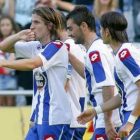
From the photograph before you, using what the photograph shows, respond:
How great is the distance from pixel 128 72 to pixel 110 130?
83 cm

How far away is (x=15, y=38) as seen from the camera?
8.63 m

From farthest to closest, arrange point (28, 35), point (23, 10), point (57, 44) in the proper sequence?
point (23, 10)
point (28, 35)
point (57, 44)

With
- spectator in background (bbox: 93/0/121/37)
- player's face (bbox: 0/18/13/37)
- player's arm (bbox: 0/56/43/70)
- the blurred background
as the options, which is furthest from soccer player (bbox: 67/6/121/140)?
player's face (bbox: 0/18/13/37)

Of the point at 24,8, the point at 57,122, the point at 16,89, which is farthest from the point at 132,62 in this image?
the point at 24,8

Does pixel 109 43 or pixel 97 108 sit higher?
pixel 109 43

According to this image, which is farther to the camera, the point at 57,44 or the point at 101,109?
the point at 57,44

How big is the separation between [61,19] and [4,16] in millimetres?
3981

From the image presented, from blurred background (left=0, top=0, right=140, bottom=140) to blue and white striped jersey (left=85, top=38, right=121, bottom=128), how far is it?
2981mm

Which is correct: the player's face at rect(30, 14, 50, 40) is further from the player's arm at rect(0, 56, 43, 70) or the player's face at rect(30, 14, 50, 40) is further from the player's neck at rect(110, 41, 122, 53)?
the player's neck at rect(110, 41, 122, 53)

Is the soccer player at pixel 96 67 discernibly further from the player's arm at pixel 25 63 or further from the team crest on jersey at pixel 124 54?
the team crest on jersey at pixel 124 54

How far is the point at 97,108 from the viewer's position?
25.2ft

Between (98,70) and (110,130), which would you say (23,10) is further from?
(110,130)

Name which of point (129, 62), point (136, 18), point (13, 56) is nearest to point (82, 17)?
point (129, 62)

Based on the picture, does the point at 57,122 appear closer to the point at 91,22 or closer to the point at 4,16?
the point at 91,22
